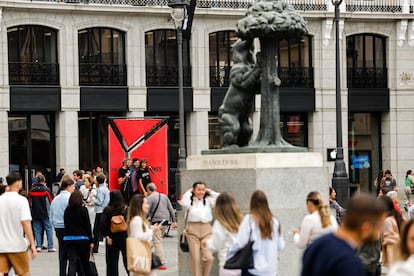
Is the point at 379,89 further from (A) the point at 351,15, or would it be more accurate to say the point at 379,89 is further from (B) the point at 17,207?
(B) the point at 17,207

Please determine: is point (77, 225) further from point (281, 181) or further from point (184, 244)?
point (281, 181)

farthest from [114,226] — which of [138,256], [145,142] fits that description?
[145,142]

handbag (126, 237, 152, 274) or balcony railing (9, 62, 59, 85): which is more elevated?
balcony railing (9, 62, 59, 85)

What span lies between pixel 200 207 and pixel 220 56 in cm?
2959

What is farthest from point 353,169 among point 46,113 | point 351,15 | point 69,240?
point 69,240

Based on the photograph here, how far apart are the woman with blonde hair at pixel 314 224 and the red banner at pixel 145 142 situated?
44.7 feet

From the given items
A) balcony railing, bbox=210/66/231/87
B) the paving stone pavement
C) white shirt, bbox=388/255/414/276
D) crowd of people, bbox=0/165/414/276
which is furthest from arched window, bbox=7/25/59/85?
white shirt, bbox=388/255/414/276

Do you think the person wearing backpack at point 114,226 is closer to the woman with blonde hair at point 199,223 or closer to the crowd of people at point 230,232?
the crowd of people at point 230,232

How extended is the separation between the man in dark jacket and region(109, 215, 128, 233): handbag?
28.5 ft

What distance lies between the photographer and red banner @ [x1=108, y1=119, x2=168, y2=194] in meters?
26.1

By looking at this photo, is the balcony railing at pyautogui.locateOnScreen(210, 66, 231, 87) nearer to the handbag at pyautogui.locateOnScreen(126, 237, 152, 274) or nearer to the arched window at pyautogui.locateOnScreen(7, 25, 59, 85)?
the arched window at pyautogui.locateOnScreen(7, 25, 59, 85)

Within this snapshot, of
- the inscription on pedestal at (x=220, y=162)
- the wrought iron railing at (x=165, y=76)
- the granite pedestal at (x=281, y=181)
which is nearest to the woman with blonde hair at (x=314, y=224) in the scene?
the granite pedestal at (x=281, y=181)

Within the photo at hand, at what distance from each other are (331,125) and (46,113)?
11.5 metres

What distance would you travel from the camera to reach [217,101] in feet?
146
